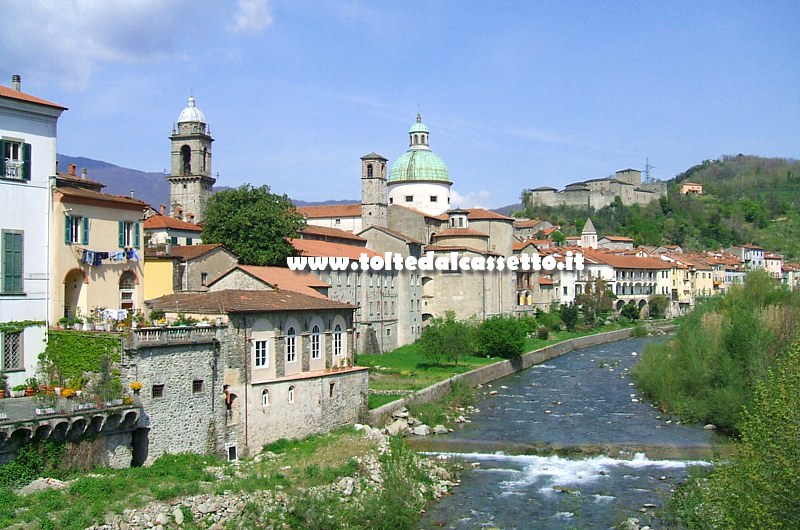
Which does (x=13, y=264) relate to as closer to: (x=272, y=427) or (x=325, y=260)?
(x=272, y=427)

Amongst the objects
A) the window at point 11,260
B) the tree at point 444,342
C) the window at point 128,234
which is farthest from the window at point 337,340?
the tree at point 444,342

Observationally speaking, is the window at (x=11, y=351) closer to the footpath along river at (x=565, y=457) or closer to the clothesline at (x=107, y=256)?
the clothesline at (x=107, y=256)

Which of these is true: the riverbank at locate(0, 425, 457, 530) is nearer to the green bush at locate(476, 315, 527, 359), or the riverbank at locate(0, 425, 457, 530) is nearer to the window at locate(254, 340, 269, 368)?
the window at locate(254, 340, 269, 368)

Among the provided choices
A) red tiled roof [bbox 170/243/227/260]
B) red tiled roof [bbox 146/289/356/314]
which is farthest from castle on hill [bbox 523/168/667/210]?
red tiled roof [bbox 146/289/356/314]

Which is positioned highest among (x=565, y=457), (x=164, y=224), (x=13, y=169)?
(x=164, y=224)

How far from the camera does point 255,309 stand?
2811cm

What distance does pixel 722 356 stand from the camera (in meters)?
37.3

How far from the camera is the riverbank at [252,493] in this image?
63.6 feet

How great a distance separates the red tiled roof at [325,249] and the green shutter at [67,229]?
2415 centimetres

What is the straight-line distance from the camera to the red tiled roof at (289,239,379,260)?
52688 millimetres

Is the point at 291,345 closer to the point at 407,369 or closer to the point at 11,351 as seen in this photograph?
the point at 11,351

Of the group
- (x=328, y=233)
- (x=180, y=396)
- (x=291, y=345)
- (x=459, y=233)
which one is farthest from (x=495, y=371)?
(x=180, y=396)

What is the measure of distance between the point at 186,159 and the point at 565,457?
53.0 meters

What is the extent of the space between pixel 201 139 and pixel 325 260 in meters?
25.9
